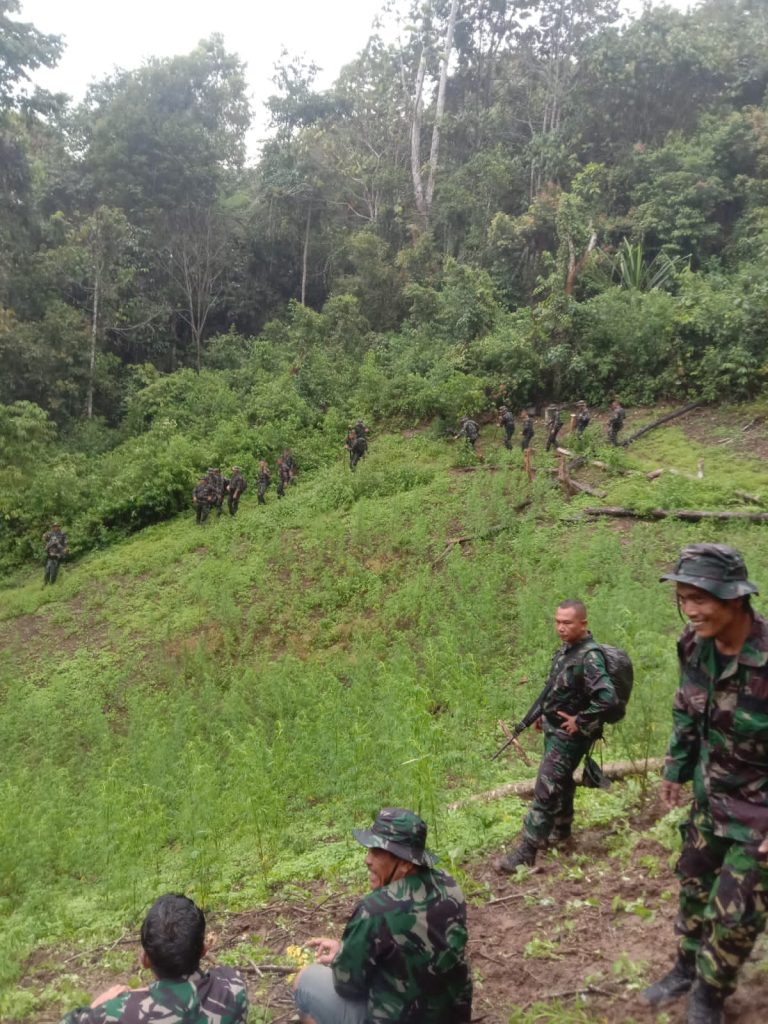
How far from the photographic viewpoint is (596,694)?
3.92 metres

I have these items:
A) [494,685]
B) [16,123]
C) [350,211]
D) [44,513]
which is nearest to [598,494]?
[494,685]

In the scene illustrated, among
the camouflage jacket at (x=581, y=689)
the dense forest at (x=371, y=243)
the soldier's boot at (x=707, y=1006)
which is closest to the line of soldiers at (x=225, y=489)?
the dense forest at (x=371, y=243)

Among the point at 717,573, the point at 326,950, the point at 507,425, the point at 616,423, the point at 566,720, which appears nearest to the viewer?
the point at 717,573

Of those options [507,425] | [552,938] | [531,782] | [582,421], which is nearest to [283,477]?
[507,425]

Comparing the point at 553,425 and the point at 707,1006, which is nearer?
the point at 707,1006

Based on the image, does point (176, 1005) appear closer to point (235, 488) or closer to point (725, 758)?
point (725, 758)

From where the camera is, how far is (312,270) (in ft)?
109

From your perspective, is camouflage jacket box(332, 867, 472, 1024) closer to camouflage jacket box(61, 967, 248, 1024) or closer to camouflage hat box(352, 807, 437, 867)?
camouflage hat box(352, 807, 437, 867)

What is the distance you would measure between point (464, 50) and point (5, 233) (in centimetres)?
2252

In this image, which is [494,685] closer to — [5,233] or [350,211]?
[5,233]

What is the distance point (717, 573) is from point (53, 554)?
16784mm

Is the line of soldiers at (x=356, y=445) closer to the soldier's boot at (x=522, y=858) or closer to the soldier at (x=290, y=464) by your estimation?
the soldier at (x=290, y=464)

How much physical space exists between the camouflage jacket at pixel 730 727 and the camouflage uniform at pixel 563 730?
3.90 ft

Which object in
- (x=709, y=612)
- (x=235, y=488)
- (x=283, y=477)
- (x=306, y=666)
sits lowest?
(x=306, y=666)
